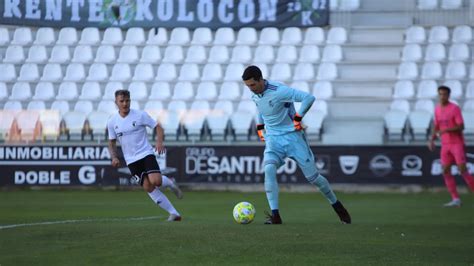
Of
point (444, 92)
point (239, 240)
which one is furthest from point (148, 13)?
point (239, 240)

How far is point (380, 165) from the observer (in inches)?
893

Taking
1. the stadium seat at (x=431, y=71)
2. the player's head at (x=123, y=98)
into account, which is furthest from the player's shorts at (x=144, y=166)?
the stadium seat at (x=431, y=71)

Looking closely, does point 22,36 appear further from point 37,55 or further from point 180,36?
point 180,36

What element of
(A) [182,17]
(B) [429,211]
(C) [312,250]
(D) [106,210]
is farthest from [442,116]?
(A) [182,17]

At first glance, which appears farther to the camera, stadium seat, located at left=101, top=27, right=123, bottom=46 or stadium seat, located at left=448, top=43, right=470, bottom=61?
stadium seat, located at left=101, top=27, right=123, bottom=46

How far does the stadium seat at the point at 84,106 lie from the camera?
25770mm

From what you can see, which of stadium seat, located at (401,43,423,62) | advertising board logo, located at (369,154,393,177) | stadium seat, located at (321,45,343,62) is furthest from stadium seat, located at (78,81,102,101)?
stadium seat, located at (401,43,423,62)

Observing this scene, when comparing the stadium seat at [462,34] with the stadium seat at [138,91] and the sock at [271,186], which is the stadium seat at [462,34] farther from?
the sock at [271,186]

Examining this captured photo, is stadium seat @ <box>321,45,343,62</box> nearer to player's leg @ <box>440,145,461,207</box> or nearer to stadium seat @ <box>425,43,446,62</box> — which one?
stadium seat @ <box>425,43,446,62</box>

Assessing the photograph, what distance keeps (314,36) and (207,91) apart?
3635 millimetres

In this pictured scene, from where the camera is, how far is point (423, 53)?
85.3 ft

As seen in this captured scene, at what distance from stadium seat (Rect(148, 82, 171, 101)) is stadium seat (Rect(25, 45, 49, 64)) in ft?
12.0

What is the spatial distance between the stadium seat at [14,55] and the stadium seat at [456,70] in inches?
490

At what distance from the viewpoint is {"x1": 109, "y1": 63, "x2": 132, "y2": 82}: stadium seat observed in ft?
87.7
